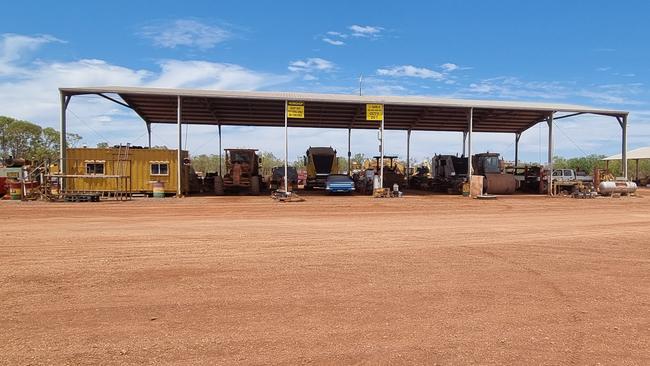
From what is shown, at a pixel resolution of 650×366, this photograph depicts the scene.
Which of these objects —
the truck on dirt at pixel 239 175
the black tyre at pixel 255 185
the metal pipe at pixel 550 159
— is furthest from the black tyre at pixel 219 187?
the metal pipe at pixel 550 159

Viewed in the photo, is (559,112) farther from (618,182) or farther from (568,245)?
(568,245)

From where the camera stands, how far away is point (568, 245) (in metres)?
10.5

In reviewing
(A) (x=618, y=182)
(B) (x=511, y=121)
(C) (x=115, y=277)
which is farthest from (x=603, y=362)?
(B) (x=511, y=121)

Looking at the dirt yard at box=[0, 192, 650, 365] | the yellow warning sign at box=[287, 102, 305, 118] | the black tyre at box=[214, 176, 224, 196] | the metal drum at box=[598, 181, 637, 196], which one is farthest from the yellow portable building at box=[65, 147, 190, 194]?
the metal drum at box=[598, 181, 637, 196]

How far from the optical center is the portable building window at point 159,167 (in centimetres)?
2909

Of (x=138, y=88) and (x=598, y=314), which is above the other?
(x=138, y=88)

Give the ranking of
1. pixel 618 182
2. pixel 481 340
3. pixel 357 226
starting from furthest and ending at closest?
1. pixel 618 182
2. pixel 357 226
3. pixel 481 340

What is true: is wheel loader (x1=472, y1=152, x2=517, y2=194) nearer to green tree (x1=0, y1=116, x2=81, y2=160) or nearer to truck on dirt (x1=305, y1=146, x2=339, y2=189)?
truck on dirt (x1=305, y1=146, x2=339, y2=189)

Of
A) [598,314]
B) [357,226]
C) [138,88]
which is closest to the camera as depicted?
[598,314]

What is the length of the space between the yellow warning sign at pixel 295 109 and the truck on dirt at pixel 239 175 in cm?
517

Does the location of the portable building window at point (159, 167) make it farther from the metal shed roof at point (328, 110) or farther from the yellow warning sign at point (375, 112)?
the yellow warning sign at point (375, 112)

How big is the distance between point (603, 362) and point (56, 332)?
5391 mm

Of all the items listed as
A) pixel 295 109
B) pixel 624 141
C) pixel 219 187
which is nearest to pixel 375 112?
pixel 295 109

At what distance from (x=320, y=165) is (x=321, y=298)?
29067mm
